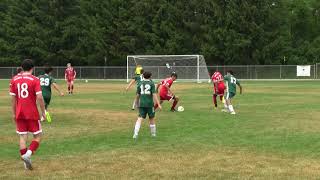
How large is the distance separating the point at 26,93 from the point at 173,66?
5185 cm

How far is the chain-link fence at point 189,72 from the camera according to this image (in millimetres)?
61406

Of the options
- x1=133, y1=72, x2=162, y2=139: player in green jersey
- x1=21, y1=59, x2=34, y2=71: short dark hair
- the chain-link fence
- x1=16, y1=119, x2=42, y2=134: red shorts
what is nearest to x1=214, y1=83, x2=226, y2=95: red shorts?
x1=133, y1=72, x2=162, y2=139: player in green jersey

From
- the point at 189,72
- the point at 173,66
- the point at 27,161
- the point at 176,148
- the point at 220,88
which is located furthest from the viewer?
the point at 173,66

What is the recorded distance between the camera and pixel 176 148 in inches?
492

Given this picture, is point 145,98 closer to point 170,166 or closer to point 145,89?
point 145,89

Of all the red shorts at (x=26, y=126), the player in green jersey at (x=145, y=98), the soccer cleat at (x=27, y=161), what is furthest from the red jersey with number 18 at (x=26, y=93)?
the player in green jersey at (x=145, y=98)

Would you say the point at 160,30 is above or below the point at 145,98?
above

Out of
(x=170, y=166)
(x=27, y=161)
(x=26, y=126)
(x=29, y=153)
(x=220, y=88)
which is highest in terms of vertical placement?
(x=220, y=88)

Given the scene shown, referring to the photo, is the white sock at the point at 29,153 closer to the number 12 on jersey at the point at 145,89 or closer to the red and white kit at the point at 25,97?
the red and white kit at the point at 25,97

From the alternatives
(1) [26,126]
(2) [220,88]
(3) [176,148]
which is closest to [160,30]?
(2) [220,88]

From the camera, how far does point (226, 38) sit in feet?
220

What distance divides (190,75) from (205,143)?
1864 inches

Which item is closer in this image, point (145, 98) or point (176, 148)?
point (176, 148)

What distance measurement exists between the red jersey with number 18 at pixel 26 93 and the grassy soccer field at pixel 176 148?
3.49 ft
